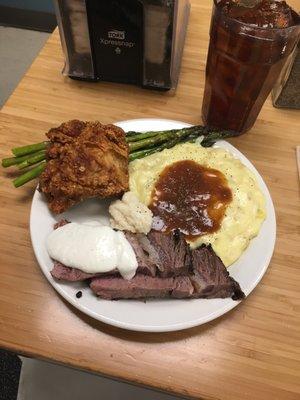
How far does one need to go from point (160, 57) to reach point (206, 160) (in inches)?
32.7

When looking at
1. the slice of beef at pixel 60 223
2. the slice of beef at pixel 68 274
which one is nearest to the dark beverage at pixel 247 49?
the slice of beef at pixel 60 223

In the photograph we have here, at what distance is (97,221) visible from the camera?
199 cm

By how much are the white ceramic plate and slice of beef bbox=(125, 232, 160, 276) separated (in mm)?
149

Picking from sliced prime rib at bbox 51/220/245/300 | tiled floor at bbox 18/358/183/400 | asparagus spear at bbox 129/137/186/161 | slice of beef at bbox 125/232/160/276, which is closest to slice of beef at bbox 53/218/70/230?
sliced prime rib at bbox 51/220/245/300

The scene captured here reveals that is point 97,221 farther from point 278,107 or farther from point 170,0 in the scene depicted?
point 278,107

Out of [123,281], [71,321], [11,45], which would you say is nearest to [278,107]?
[123,281]

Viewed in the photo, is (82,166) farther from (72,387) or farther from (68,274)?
(72,387)

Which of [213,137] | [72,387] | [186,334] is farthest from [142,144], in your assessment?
[72,387]

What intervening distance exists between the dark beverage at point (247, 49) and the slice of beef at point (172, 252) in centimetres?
96

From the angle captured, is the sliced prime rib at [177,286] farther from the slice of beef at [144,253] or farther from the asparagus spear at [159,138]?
the asparagus spear at [159,138]

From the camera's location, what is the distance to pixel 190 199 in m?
2.00

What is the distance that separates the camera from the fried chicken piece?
192cm

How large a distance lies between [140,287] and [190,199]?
553 millimetres

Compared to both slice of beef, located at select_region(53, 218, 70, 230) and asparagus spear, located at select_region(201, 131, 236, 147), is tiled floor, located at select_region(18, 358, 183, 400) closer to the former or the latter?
slice of beef, located at select_region(53, 218, 70, 230)
